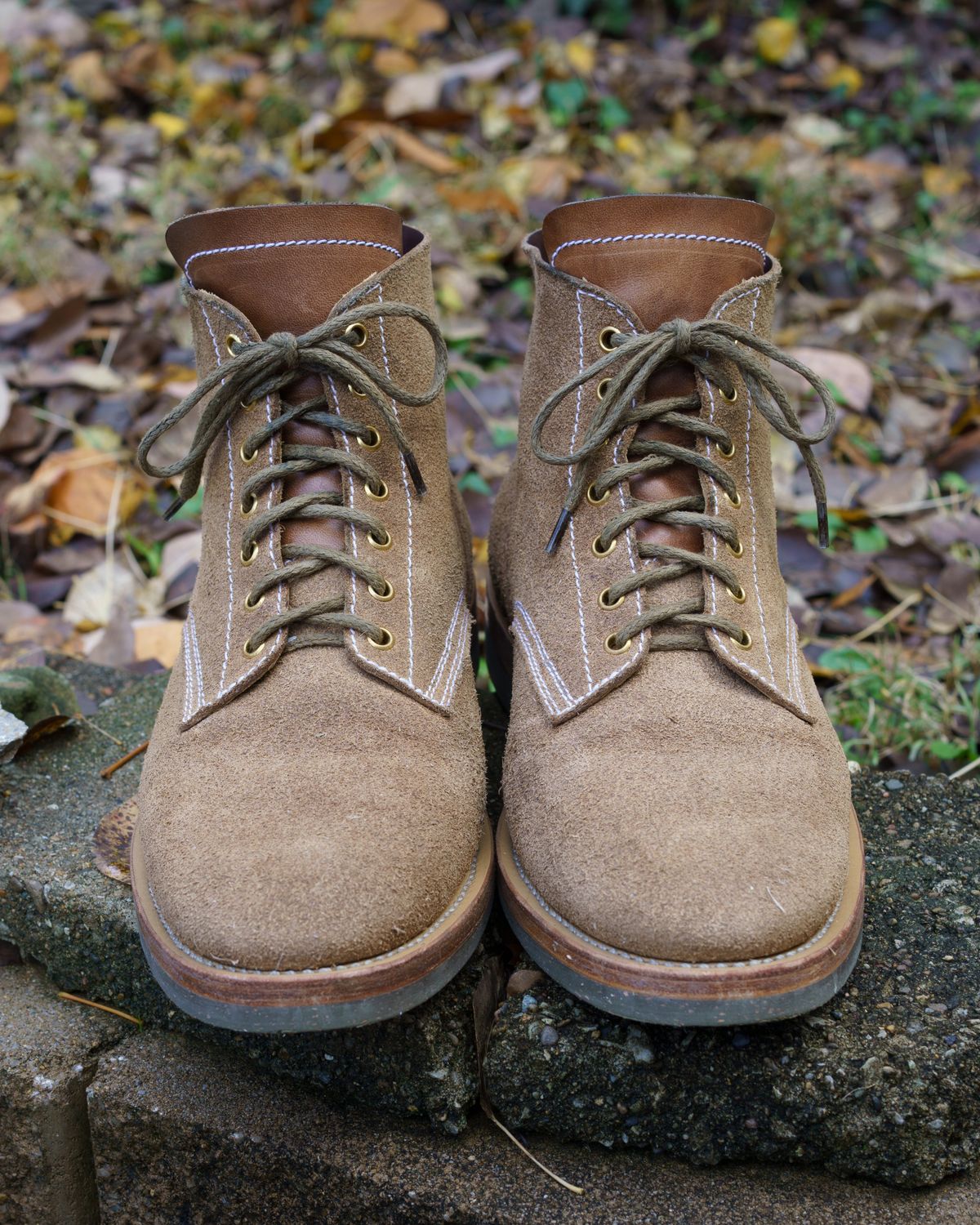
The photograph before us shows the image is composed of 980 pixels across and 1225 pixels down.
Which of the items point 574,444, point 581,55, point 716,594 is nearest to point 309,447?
point 574,444

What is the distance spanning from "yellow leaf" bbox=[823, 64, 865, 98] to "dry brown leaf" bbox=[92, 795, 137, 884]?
391 centimetres

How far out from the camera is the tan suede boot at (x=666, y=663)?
1.18 metres

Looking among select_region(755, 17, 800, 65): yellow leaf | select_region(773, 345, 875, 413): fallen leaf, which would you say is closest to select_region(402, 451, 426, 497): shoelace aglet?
select_region(773, 345, 875, 413): fallen leaf

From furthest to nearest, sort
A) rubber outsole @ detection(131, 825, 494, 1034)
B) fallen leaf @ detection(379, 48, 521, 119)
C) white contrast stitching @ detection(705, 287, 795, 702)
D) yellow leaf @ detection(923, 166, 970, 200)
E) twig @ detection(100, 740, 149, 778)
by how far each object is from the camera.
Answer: fallen leaf @ detection(379, 48, 521, 119) < yellow leaf @ detection(923, 166, 970, 200) < twig @ detection(100, 740, 149, 778) < white contrast stitching @ detection(705, 287, 795, 702) < rubber outsole @ detection(131, 825, 494, 1034)

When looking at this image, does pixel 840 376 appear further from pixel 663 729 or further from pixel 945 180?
pixel 663 729

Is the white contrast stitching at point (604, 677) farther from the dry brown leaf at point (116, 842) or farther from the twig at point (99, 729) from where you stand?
the twig at point (99, 729)

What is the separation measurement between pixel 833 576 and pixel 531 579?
1121mm

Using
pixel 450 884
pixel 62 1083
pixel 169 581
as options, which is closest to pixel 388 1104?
pixel 450 884

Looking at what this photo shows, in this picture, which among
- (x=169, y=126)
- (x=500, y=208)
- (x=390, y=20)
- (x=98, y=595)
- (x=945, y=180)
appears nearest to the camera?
(x=98, y=595)

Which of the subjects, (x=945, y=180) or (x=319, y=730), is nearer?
(x=319, y=730)

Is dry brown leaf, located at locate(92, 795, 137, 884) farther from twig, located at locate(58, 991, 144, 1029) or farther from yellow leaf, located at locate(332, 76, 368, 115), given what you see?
yellow leaf, located at locate(332, 76, 368, 115)

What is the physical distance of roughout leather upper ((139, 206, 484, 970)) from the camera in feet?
3.88

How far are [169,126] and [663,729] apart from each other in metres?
3.52

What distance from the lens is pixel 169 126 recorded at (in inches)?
157
